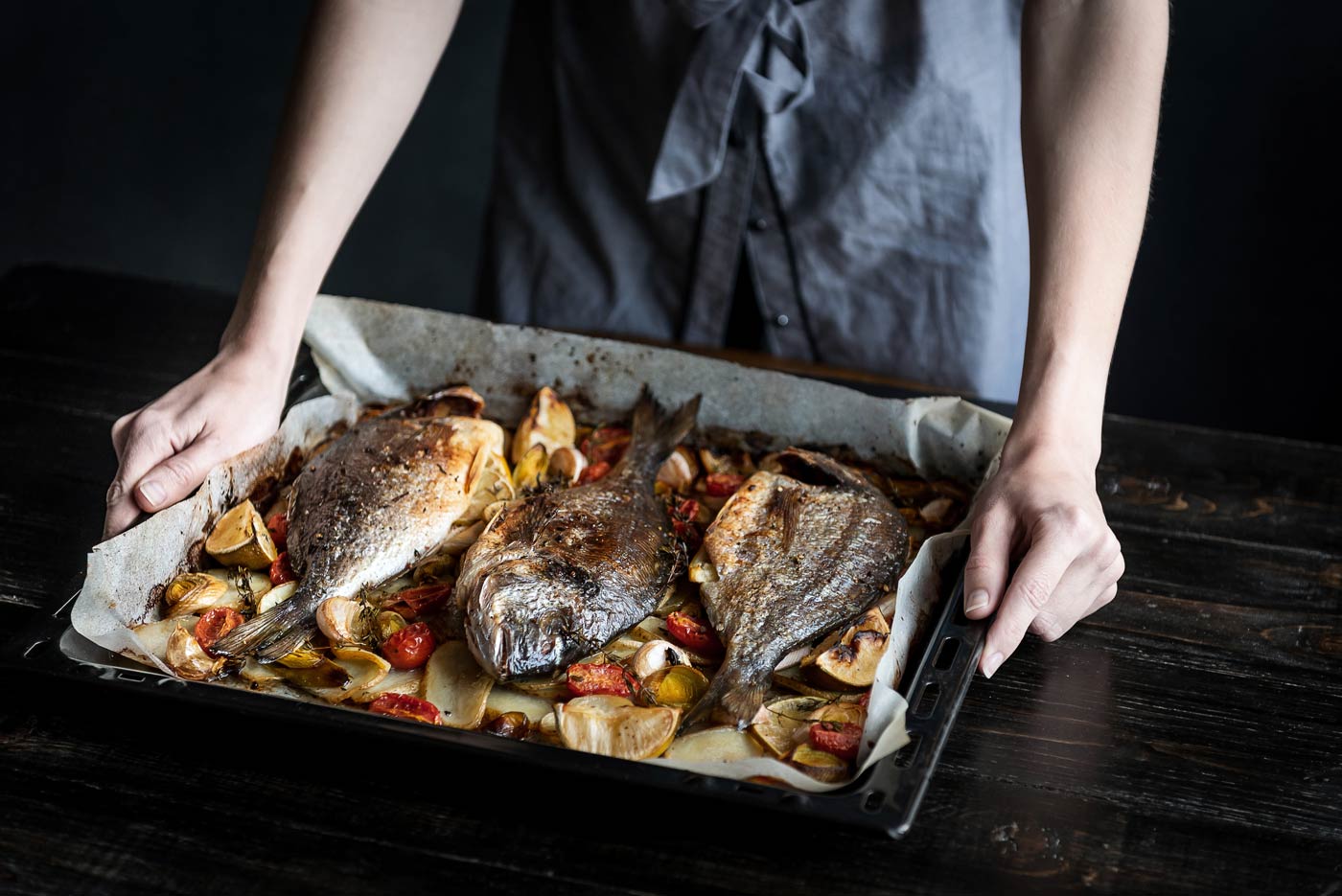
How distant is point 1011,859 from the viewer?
114 centimetres

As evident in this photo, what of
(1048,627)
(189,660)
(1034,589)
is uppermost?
(189,660)

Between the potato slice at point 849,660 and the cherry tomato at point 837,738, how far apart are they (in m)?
0.08

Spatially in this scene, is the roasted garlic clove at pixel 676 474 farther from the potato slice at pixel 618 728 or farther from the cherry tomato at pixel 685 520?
the potato slice at pixel 618 728

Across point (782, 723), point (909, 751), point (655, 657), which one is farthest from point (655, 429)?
point (909, 751)

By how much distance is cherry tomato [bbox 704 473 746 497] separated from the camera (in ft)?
5.58

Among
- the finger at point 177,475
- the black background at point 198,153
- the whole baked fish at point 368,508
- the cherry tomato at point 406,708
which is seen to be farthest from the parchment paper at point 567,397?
the black background at point 198,153

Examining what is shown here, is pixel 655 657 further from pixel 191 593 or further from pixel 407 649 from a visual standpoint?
pixel 191 593

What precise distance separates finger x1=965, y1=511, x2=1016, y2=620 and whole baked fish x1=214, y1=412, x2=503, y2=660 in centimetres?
64

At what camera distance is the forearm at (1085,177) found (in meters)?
1.54

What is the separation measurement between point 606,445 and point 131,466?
0.63 meters

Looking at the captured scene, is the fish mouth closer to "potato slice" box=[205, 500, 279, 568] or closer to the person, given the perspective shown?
"potato slice" box=[205, 500, 279, 568]

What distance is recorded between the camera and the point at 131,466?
4.97ft

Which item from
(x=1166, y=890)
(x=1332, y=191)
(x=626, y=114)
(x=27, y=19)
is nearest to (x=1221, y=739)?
(x=1166, y=890)

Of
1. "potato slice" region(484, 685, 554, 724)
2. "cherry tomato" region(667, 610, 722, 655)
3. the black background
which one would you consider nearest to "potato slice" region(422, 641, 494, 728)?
"potato slice" region(484, 685, 554, 724)
